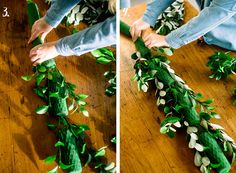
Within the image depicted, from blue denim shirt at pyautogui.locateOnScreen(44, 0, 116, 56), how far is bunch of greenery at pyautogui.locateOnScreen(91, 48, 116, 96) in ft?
0.20

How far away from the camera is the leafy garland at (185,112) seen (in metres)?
0.74

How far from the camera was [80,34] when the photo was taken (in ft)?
2.27

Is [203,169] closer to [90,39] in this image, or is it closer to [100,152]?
[100,152]

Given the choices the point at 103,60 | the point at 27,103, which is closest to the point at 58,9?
the point at 103,60

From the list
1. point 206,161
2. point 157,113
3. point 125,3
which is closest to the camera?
point 125,3

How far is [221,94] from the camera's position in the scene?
88 centimetres

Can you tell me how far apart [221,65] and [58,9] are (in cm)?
48

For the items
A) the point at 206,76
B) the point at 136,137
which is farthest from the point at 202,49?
the point at 136,137

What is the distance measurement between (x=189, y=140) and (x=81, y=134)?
0.26 m

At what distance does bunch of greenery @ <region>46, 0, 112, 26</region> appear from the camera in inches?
25.1

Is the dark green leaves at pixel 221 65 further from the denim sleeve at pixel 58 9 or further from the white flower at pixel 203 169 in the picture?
the denim sleeve at pixel 58 9

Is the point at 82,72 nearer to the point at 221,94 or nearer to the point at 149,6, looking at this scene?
the point at 149,6

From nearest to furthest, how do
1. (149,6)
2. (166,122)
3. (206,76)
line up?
(149,6)
(166,122)
(206,76)

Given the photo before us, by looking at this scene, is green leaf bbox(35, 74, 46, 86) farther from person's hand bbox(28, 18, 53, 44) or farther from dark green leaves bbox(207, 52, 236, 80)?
dark green leaves bbox(207, 52, 236, 80)
